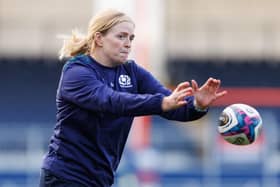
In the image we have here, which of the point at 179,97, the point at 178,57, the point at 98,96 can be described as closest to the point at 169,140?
the point at 178,57

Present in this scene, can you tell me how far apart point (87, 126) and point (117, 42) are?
1.75 ft

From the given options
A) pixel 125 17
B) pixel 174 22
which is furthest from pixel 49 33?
pixel 125 17

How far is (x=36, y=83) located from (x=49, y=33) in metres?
1.13

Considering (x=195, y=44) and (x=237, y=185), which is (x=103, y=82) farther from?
(x=195, y=44)

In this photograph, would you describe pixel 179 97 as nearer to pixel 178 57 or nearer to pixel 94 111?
pixel 94 111

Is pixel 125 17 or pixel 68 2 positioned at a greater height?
pixel 125 17

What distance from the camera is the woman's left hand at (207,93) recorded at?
19.3 feet

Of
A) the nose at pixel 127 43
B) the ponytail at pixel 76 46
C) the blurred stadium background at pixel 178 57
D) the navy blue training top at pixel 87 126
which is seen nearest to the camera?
the navy blue training top at pixel 87 126

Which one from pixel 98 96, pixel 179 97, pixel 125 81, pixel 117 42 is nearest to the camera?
pixel 179 97

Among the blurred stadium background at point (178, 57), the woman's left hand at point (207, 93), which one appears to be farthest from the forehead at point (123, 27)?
the blurred stadium background at point (178, 57)

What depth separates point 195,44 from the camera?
2200 centimetres

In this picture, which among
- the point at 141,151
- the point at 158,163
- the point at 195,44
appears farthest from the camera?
the point at 195,44

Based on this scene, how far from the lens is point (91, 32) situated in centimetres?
617

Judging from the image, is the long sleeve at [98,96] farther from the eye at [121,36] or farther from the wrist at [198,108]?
the wrist at [198,108]
